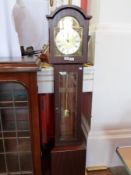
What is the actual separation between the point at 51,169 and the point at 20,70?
767 mm

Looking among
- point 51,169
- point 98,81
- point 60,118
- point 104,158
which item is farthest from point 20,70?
point 104,158

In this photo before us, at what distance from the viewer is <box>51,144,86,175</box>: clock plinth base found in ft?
4.38

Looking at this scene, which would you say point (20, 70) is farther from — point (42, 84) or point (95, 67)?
point (95, 67)

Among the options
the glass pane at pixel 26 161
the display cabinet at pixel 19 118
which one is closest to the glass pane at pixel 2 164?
the display cabinet at pixel 19 118

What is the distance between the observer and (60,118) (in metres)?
1.33

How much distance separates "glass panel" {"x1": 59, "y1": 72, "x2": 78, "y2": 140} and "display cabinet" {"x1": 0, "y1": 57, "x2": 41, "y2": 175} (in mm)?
200

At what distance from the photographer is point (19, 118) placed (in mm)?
1212

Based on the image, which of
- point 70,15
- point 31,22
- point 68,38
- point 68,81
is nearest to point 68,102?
point 68,81

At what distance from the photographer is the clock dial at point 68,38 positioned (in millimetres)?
1151

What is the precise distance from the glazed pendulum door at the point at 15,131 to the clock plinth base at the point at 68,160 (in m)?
0.17

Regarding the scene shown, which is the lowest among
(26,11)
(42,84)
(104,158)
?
(104,158)

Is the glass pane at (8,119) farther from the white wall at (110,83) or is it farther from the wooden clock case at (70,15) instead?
the white wall at (110,83)

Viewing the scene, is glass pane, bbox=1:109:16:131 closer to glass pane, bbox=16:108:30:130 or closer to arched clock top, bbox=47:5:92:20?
glass pane, bbox=16:108:30:130

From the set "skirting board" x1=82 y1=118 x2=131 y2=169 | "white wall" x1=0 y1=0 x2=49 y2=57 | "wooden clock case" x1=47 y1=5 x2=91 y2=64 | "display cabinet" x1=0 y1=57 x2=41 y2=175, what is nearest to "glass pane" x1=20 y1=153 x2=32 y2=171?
"display cabinet" x1=0 y1=57 x2=41 y2=175
